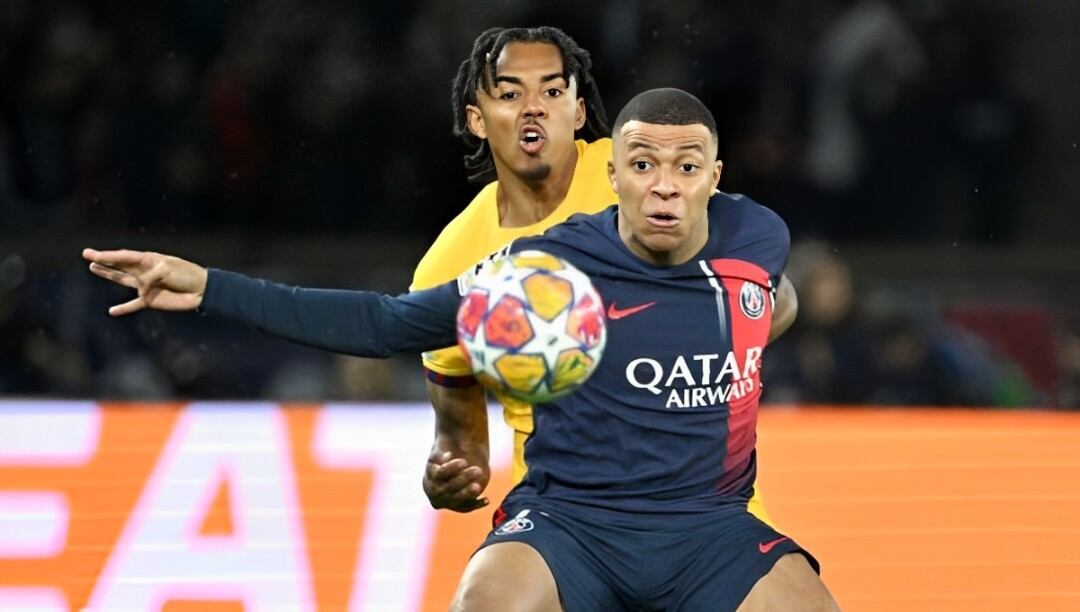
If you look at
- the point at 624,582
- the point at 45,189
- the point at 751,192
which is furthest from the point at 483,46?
the point at 45,189

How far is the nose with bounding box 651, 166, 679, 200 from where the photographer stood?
12.0 feet

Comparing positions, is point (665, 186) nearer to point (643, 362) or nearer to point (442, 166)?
point (643, 362)

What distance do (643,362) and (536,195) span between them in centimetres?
75

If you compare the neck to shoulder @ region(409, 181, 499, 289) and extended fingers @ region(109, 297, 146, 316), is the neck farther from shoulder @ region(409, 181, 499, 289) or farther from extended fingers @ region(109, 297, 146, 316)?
extended fingers @ region(109, 297, 146, 316)

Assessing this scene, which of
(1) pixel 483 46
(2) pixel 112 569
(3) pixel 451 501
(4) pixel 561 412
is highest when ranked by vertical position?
(1) pixel 483 46

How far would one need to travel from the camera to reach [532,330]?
3316 millimetres

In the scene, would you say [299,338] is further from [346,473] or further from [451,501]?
[346,473]

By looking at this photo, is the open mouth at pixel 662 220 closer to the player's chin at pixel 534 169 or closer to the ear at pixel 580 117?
the player's chin at pixel 534 169

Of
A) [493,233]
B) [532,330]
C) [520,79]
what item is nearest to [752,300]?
[532,330]

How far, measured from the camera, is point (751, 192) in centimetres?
747

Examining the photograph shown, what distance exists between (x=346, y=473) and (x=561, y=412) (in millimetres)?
1547

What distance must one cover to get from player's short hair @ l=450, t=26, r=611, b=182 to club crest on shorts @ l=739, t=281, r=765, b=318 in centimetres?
83

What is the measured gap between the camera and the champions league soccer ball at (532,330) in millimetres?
3318

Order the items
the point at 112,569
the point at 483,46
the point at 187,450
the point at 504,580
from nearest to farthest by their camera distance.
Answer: the point at 504,580 < the point at 483,46 < the point at 112,569 < the point at 187,450
